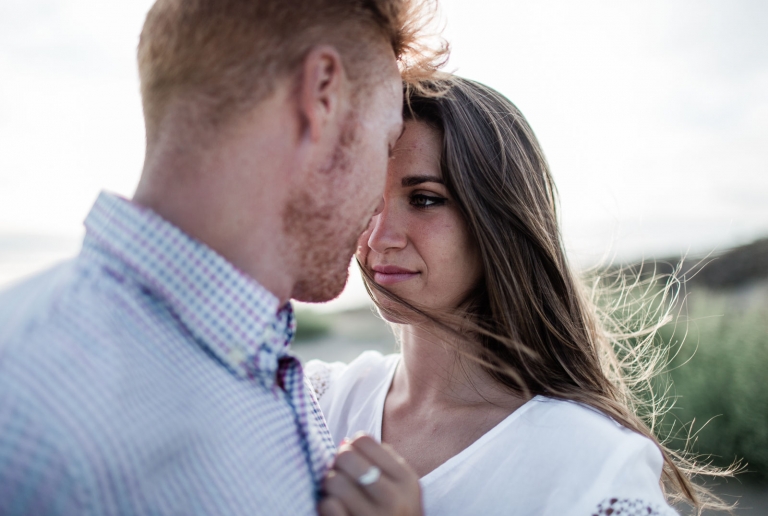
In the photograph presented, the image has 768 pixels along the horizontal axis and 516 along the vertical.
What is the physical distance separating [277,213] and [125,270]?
12.2 inches

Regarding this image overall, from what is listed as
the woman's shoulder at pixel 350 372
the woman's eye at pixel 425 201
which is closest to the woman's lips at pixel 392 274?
the woman's eye at pixel 425 201

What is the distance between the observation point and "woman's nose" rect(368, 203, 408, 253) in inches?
88.6

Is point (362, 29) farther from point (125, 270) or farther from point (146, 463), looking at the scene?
point (146, 463)

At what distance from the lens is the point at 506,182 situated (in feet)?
7.45

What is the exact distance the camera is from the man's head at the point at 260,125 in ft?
3.71

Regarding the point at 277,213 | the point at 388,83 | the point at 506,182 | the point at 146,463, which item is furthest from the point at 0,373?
the point at 506,182

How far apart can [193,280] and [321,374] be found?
1.86 meters

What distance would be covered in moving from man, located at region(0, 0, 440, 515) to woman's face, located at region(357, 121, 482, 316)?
854 mm

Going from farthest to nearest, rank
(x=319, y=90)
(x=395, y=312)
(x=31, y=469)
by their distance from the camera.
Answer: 1. (x=395, y=312)
2. (x=319, y=90)
3. (x=31, y=469)

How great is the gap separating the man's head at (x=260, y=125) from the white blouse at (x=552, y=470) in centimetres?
103

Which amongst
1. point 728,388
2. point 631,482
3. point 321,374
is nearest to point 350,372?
point 321,374

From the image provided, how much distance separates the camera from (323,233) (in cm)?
128

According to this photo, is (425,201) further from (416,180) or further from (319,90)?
(319,90)

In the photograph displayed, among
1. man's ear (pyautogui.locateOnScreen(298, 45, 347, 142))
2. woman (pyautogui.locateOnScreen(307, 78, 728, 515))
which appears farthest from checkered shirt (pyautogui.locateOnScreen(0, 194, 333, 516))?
woman (pyautogui.locateOnScreen(307, 78, 728, 515))
